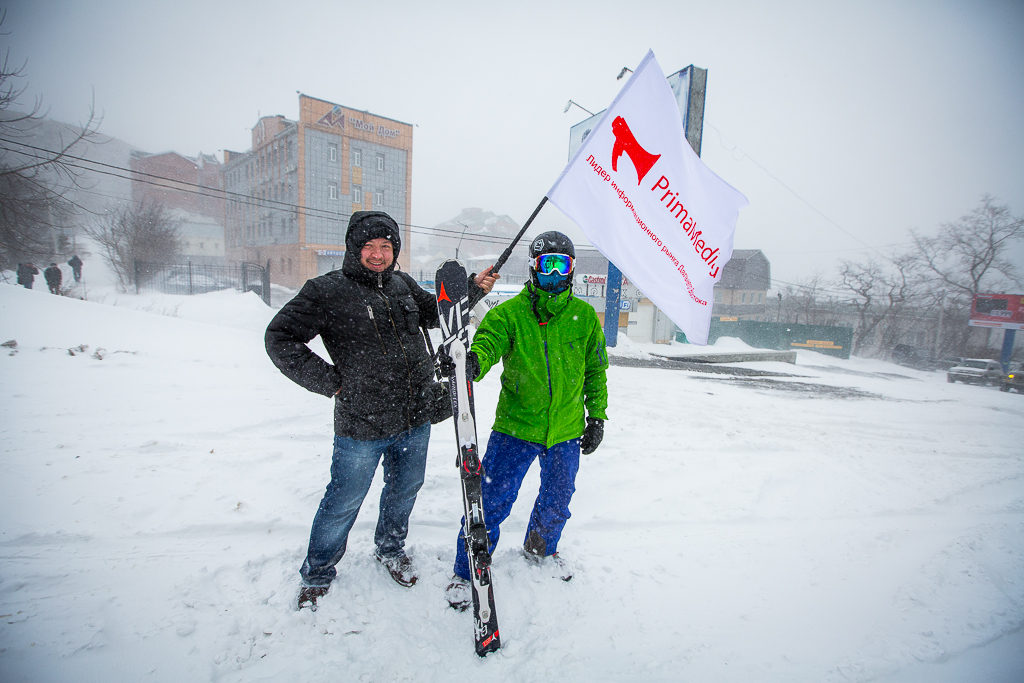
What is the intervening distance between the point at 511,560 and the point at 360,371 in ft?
5.09

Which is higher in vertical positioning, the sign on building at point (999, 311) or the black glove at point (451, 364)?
the sign on building at point (999, 311)

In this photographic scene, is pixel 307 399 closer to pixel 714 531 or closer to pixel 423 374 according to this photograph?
pixel 423 374

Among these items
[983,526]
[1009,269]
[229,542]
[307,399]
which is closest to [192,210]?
[307,399]

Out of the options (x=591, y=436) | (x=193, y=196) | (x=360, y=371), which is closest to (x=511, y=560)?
(x=591, y=436)

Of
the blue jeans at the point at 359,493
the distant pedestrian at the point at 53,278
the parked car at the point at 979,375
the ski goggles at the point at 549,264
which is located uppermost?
the distant pedestrian at the point at 53,278

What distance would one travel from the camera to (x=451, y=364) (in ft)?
6.41

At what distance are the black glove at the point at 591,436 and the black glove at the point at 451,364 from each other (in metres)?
0.83

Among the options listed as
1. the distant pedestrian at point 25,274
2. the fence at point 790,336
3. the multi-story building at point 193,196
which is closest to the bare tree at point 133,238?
the distant pedestrian at point 25,274

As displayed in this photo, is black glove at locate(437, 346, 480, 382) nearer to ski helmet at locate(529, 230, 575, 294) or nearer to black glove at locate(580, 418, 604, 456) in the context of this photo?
ski helmet at locate(529, 230, 575, 294)

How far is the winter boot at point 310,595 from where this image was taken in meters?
2.05

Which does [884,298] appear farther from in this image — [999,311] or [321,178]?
[321,178]

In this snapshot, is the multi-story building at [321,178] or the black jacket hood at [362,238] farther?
the multi-story building at [321,178]

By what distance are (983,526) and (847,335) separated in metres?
30.1

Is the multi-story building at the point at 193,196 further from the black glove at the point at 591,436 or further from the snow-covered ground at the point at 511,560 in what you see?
the black glove at the point at 591,436
